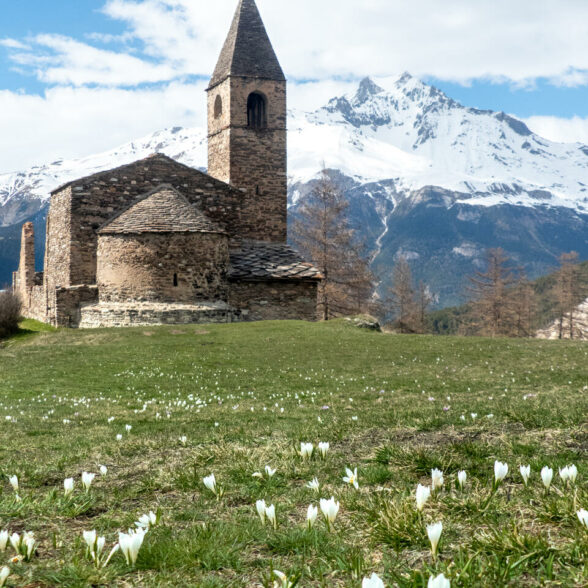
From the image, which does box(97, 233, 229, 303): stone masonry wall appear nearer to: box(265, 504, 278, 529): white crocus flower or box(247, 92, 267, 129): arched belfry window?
box(247, 92, 267, 129): arched belfry window

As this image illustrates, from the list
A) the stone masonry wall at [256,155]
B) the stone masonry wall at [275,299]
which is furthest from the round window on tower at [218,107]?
the stone masonry wall at [275,299]

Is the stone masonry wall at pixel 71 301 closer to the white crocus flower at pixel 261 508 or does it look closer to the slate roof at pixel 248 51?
the slate roof at pixel 248 51

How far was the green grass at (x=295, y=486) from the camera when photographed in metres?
3.29

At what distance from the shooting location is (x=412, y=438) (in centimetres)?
675

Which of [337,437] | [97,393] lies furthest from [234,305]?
[337,437]

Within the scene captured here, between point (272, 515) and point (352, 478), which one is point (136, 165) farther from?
point (272, 515)

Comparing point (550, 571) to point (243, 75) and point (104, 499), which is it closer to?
point (104, 499)

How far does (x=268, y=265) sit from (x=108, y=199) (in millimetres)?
9882

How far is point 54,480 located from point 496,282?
223 feet

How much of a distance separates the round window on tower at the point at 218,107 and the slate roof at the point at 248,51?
3.43ft

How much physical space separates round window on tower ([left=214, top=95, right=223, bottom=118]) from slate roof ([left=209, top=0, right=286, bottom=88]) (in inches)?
41.1

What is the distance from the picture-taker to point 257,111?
42344 millimetres

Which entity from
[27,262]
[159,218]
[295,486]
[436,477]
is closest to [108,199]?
[159,218]

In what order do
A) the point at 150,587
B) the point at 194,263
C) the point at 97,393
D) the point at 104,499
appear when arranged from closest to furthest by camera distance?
the point at 150,587, the point at 104,499, the point at 97,393, the point at 194,263
